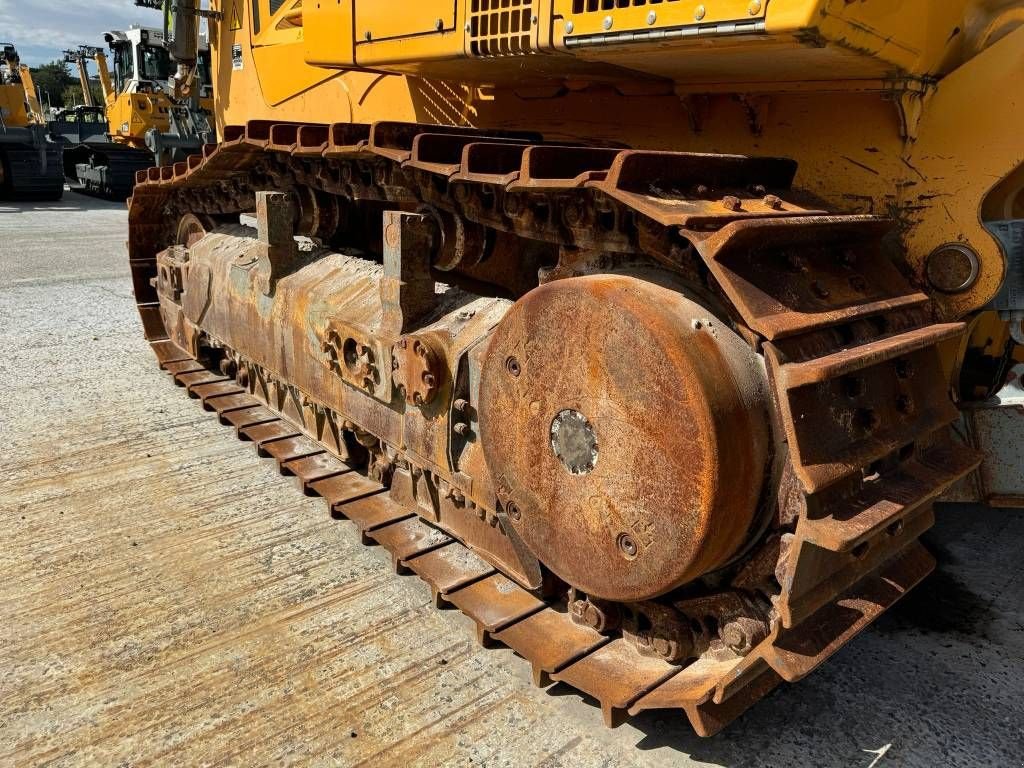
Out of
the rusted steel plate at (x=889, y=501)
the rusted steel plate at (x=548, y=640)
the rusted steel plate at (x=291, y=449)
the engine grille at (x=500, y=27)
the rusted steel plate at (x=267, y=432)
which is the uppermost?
the engine grille at (x=500, y=27)

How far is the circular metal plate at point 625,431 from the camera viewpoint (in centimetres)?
206

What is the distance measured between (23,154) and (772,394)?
1816cm

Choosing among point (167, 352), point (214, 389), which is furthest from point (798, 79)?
point (167, 352)

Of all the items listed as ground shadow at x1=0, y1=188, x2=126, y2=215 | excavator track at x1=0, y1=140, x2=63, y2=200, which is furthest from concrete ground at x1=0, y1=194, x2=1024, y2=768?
excavator track at x1=0, y1=140, x2=63, y2=200

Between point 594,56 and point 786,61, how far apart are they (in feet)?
1.89

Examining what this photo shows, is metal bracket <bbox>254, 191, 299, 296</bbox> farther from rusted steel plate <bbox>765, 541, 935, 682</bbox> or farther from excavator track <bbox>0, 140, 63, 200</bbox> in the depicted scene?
excavator track <bbox>0, 140, 63, 200</bbox>

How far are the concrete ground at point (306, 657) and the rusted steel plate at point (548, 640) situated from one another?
13 centimetres

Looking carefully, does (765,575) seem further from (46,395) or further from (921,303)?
(46,395)

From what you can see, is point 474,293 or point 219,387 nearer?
point 474,293

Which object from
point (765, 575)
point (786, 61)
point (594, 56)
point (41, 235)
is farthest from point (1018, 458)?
point (41, 235)

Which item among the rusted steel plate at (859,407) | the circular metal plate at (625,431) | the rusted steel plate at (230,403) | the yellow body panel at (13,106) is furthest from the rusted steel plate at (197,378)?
the yellow body panel at (13,106)

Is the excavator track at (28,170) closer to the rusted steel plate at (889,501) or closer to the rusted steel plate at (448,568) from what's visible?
the rusted steel plate at (448,568)

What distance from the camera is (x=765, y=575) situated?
2.29m

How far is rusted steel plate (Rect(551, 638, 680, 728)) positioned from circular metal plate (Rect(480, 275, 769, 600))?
24cm
